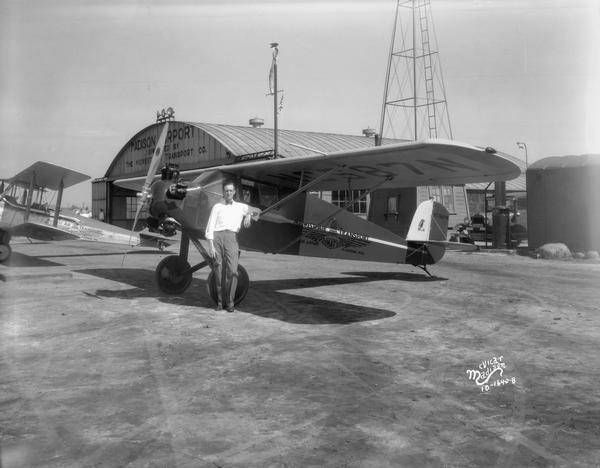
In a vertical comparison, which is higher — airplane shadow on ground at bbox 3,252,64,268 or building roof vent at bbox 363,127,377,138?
building roof vent at bbox 363,127,377,138

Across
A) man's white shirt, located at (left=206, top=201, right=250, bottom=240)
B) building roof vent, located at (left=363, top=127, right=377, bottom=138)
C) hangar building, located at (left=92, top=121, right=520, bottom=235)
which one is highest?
building roof vent, located at (left=363, top=127, right=377, bottom=138)

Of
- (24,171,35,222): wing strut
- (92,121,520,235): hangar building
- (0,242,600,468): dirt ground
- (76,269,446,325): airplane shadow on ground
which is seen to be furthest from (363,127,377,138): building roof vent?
(0,242,600,468): dirt ground

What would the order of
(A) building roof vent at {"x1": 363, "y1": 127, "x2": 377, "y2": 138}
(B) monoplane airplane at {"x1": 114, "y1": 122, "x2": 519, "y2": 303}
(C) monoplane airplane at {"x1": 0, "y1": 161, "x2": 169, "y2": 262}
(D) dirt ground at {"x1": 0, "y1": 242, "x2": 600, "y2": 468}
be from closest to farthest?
(D) dirt ground at {"x1": 0, "y1": 242, "x2": 600, "y2": 468} → (B) monoplane airplane at {"x1": 114, "y1": 122, "x2": 519, "y2": 303} → (C) monoplane airplane at {"x1": 0, "y1": 161, "x2": 169, "y2": 262} → (A) building roof vent at {"x1": 363, "y1": 127, "x2": 377, "y2": 138}

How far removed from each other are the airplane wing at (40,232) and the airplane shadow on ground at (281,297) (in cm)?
370

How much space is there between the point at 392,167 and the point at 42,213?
12.4 metres

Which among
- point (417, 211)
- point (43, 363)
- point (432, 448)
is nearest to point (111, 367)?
point (43, 363)

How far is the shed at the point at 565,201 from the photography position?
61.0 ft

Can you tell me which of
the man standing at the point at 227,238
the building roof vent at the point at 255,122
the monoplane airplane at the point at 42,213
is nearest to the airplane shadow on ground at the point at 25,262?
the monoplane airplane at the point at 42,213

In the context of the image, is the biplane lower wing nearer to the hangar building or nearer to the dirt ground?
the dirt ground

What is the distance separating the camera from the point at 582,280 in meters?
11.9

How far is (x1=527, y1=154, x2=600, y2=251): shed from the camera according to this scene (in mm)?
18578

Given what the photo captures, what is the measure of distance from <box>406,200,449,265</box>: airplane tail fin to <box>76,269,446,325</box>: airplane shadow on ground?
0.51 metres

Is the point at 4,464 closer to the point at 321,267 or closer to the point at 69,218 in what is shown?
the point at 321,267

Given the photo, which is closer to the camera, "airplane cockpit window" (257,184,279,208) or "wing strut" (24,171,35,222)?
"airplane cockpit window" (257,184,279,208)
